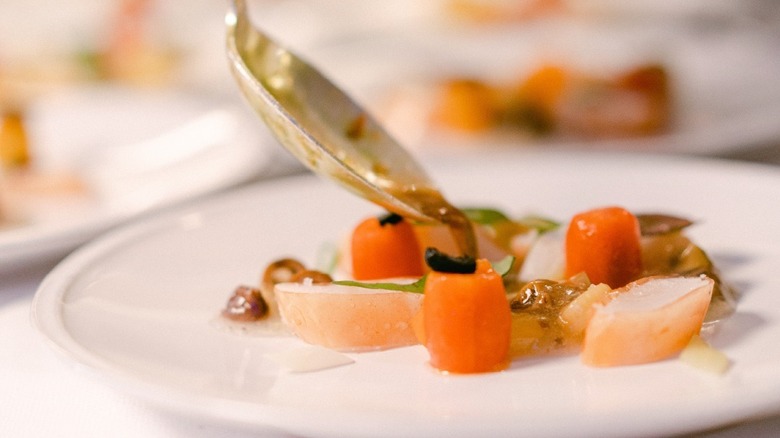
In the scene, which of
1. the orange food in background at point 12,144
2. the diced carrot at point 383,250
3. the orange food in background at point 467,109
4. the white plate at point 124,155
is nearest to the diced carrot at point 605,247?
the diced carrot at point 383,250

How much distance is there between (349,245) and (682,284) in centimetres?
61

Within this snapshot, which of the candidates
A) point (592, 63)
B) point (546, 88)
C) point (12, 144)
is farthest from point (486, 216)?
point (592, 63)

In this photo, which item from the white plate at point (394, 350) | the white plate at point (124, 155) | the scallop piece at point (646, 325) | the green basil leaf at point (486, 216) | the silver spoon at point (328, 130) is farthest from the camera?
the white plate at point (124, 155)

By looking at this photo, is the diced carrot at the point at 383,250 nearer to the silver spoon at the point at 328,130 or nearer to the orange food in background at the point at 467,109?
the silver spoon at the point at 328,130

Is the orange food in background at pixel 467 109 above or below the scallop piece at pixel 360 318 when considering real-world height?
below

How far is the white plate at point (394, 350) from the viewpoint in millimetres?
1006

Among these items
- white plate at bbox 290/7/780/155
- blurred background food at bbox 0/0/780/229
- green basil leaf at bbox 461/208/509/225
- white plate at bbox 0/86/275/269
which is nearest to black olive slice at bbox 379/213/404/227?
green basil leaf at bbox 461/208/509/225

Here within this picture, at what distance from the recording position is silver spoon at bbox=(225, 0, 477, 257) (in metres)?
1.49

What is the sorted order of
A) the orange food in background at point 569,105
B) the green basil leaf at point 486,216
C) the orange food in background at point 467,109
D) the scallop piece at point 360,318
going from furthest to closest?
1. the orange food in background at point 467,109
2. the orange food in background at point 569,105
3. the green basil leaf at point 486,216
4. the scallop piece at point 360,318

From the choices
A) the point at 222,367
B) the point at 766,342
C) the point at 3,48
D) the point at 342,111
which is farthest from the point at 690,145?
the point at 3,48

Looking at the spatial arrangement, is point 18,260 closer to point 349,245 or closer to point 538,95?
point 349,245

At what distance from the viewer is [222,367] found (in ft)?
4.22

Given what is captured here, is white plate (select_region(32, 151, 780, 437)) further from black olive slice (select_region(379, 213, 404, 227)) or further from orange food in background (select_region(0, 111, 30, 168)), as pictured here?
orange food in background (select_region(0, 111, 30, 168))

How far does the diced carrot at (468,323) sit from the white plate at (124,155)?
102cm
